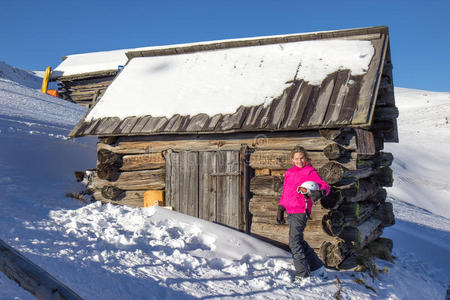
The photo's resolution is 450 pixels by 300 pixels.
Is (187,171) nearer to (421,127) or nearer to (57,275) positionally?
(57,275)

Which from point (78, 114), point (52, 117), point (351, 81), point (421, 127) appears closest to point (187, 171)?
point (351, 81)

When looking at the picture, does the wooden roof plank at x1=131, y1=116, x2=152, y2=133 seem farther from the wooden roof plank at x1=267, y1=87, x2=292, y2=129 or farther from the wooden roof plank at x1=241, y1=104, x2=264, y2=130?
the wooden roof plank at x1=267, y1=87, x2=292, y2=129

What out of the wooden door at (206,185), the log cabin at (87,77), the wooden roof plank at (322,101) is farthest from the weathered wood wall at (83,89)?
the wooden roof plank at (322,101)

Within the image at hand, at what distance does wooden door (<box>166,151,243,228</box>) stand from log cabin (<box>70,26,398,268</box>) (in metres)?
0.02

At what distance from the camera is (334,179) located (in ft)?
23.2

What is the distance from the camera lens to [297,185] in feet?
19.5

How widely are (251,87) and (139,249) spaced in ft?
14.3

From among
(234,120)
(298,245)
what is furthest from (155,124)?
(298,245)

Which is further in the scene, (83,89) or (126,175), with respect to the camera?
(83,89)

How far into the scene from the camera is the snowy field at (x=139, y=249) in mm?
4734

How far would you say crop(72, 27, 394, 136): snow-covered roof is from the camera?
7715 mm

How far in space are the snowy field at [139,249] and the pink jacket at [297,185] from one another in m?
0.90

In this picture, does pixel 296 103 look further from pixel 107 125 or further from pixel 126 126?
pixel 107 125

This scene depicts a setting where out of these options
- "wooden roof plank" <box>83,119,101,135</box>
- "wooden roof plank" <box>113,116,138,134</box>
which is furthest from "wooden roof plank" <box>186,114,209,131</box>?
"wooden roof plank" <box>83,119,101,135</box>
